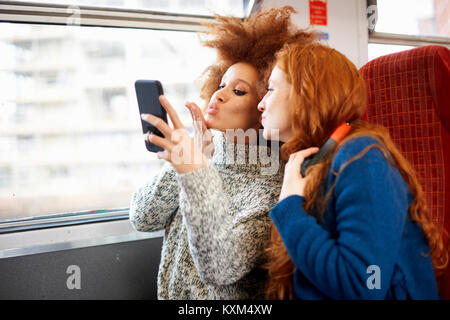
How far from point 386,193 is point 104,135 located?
1.46m

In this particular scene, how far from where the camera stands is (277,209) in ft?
2.75

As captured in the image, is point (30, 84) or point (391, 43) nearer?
point (30, 84)

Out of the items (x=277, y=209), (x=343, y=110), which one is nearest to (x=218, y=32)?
(x=343, y=110)

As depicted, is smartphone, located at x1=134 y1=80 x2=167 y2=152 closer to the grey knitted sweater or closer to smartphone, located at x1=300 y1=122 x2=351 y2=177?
the grey knitted sweater

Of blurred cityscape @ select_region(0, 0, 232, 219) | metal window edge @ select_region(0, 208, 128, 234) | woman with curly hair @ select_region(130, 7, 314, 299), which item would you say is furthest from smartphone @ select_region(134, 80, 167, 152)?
metal window edge @ select_region(0, 208, 128, 234)

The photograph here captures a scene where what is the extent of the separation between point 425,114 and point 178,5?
4.52 feet

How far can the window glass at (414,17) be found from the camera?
223 centimetres

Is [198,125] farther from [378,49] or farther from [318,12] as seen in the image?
[378,49]

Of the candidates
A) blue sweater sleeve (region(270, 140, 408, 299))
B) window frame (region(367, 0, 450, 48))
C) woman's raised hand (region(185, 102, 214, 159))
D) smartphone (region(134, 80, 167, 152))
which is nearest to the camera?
blue sweater sleeve (region(270, 140, 408, 299))

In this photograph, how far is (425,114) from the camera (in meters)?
1.08

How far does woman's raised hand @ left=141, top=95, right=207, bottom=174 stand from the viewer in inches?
34.7

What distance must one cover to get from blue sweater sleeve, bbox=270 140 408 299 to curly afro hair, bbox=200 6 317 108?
Result: 61cm

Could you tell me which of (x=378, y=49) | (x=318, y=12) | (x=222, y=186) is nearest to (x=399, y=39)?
(x=378, y=49)
